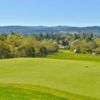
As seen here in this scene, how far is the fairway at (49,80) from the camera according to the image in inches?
764

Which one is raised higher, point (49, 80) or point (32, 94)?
point (32, 94)

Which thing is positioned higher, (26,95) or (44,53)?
(26,95)

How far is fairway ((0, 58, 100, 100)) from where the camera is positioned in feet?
63.7

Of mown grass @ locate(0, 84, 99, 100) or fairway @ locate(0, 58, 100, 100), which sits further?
fairway @ locate(0, 58, 100, 100)

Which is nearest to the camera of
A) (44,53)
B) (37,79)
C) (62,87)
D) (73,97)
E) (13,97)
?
(13,97)

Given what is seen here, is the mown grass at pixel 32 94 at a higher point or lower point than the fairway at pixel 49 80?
higher

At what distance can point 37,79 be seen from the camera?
24812mm

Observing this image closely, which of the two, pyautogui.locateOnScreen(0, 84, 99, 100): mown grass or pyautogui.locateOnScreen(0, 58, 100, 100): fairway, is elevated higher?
pyautogui.locateOnScreen(0, 84, 99, 100): mown grass

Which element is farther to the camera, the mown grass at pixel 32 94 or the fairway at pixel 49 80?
the fairway at pixel 49 80

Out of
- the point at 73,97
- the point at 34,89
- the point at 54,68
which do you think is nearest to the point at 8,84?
the point at 34,89

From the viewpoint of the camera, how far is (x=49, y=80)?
80.3ft

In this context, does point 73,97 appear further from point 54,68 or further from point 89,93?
point 54,68

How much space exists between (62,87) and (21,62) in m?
11.8

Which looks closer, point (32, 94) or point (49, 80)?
point (32, 94)
